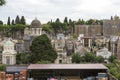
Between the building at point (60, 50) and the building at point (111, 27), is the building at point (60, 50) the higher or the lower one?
the lower one

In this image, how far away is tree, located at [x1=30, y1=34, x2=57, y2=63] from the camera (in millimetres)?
46581

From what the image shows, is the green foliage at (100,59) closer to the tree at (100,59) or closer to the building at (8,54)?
the tree at (100,59)

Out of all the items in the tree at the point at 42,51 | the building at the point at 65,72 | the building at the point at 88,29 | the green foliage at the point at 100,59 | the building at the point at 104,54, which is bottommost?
the green foliage at the point at 100,59

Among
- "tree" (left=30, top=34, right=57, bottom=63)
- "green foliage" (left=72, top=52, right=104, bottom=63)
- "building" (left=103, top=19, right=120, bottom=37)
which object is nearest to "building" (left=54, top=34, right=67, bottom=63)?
"green foliage" (left=72, top=52, right=104, bottom=63)

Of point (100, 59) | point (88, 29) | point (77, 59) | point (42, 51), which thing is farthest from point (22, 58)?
point (88, 29)

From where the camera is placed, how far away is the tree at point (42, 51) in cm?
4658

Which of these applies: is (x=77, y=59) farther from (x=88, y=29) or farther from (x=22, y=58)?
(x=88, y=29)

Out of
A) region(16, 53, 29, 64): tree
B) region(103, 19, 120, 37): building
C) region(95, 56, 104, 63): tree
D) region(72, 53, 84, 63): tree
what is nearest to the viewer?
region(16, 53, 29, 64): tree

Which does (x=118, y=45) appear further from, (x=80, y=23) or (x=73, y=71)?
(x=73, y=71)

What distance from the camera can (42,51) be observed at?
47344mm

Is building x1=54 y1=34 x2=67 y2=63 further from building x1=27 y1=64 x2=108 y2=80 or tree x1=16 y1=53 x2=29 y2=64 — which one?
building x1=27 y1=64 x2=108 y2=80

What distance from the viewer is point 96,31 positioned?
91188 mm

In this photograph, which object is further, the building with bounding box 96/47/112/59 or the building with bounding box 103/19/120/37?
the building with bounding box 103/19/120/37

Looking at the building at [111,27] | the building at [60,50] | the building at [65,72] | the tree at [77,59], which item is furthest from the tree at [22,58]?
the building at [111,27]
